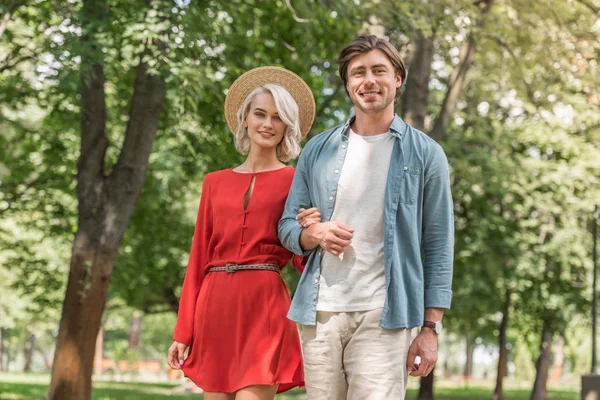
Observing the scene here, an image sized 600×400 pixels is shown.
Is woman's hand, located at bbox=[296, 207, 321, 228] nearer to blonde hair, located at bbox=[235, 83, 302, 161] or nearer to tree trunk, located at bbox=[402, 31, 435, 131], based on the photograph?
blonde hair, located at bbox=[235, 83, 302, 161]

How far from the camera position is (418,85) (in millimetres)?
13609

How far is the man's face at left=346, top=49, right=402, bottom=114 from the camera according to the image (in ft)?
12.2

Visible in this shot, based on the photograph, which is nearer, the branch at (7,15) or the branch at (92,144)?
the branch at (7,15)

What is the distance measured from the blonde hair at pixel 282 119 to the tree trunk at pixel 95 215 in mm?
6890

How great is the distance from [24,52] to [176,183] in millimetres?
3900

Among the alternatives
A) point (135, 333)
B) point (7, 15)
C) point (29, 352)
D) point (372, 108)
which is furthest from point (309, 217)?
point (29, 352)

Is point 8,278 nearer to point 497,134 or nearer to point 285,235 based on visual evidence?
point 497,134

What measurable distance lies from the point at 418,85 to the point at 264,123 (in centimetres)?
949

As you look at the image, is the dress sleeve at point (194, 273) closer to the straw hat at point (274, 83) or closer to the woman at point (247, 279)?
the woman at point (247, 279)

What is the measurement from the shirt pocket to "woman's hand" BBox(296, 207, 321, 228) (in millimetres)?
342

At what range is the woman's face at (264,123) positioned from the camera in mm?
4422

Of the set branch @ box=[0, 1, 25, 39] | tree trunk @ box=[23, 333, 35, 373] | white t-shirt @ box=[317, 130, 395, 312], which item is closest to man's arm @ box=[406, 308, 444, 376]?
white t-shirt @ box=[317, 130, 395, 312]

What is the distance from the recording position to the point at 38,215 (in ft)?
57.6

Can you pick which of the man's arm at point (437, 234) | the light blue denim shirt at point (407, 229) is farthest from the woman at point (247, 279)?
the man's arm at point (437, 234)
